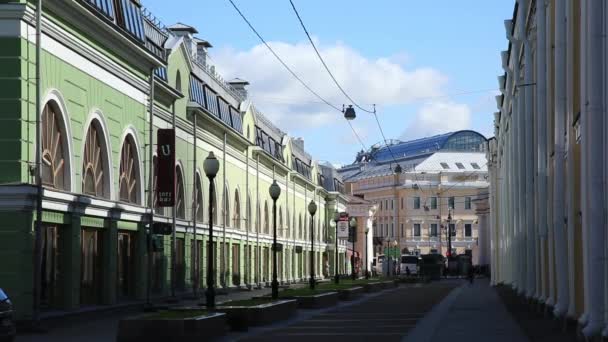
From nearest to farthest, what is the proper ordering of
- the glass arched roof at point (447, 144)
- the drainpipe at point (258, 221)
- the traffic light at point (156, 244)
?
the traffic light at point (156, 244), the drainpipe at point (258, 221), the glass arched roof at point (447, 144)

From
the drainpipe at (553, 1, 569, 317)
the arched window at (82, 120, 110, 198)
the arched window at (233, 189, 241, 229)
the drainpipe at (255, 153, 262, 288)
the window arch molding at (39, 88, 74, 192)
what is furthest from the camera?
the drainpipe at (255, 153, 262, 288)

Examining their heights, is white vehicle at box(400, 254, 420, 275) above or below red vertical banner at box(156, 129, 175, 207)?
below

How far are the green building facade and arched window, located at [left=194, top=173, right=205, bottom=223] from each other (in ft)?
0.35

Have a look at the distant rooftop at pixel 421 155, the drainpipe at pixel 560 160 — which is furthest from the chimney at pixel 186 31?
the distant rooftop at pixel 421 155

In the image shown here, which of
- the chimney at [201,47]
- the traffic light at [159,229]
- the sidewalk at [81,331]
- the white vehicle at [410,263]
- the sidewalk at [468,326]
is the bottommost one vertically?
the sidewalk at [468,326]

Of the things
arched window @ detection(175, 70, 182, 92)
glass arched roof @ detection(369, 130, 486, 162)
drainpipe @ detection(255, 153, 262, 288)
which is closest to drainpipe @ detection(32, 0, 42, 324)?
arched window @ detection(175, 70, 182, 92)

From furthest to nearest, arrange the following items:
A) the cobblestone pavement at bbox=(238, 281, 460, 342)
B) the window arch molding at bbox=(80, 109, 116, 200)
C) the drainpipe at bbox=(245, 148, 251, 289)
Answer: the drainpipe at bbox=(245, 148, 251, 289) < the window arch molding at bbox=(80, 109, 116, 200) < the cobblestone pavement at bbox=(238, 281, 460, 342)

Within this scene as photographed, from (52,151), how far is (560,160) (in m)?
11.8

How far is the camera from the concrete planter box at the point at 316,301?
37.1 meters

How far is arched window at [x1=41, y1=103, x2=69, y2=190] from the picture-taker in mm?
27484

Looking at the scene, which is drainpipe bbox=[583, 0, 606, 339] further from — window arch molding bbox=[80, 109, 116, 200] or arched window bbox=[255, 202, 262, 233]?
arched window bbox=[255, 202, 262, 233]

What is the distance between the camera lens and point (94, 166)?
32.1 metres

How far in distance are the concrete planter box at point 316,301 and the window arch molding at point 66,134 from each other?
9353 mm

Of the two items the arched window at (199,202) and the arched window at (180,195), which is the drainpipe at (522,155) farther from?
the arched window at (199,202)
